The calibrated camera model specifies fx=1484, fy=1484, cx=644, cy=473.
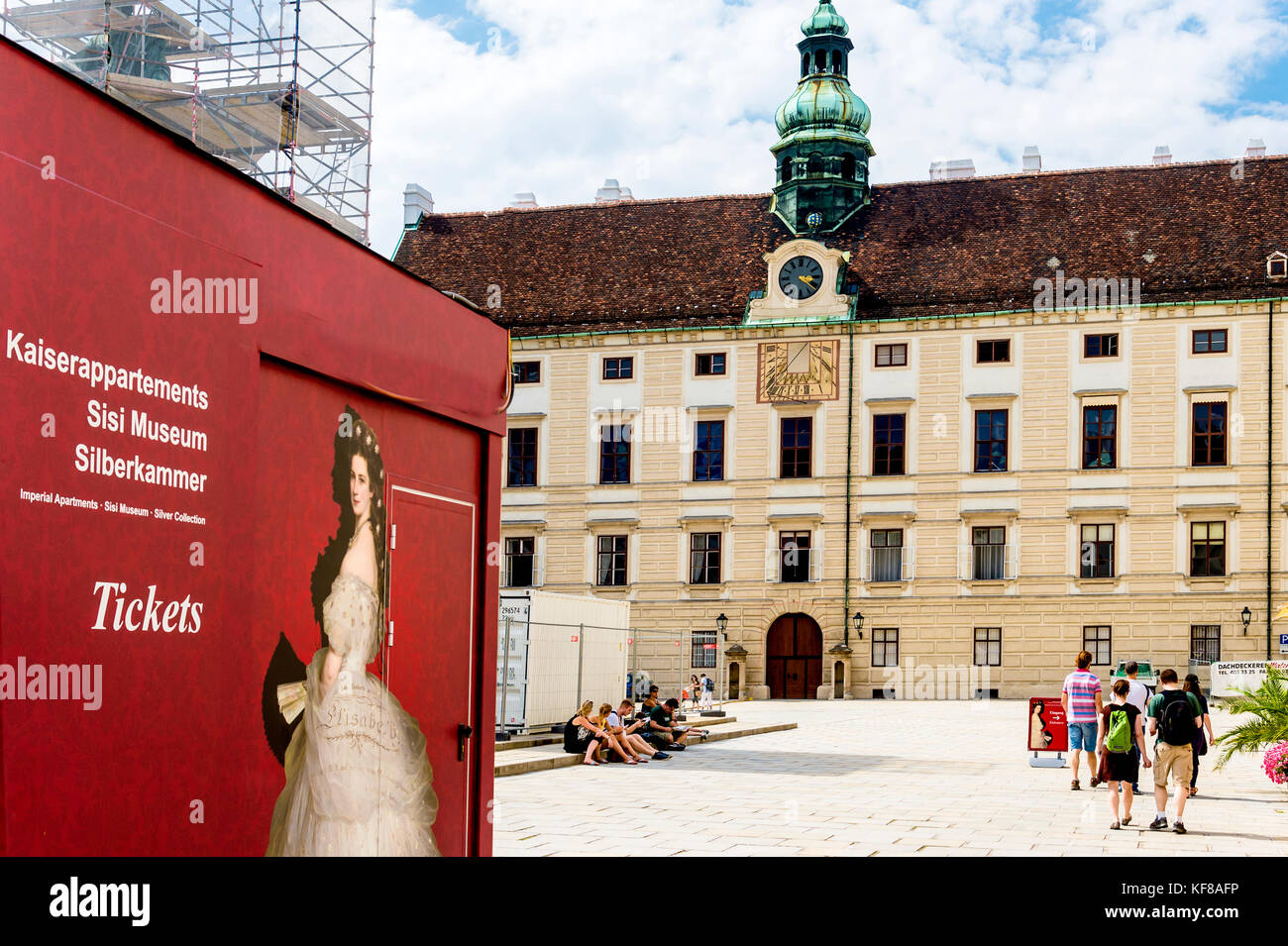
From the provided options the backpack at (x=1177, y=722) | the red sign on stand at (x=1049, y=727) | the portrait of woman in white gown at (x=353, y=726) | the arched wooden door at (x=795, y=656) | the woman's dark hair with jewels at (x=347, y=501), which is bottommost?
the arched wooden door at (x=795, y=656)

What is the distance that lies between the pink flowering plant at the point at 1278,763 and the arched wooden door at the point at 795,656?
33556mm

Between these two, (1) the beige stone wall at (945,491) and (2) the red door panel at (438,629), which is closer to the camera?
(2) the red door panel at (438,629)

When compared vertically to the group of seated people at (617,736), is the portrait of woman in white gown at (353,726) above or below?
above

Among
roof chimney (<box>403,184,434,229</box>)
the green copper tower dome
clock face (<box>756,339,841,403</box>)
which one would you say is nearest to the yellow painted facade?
clock face (<box>756,339,841,403</box>)

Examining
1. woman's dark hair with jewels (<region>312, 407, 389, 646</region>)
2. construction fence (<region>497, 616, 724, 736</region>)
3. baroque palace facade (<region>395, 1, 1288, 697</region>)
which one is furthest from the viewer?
baroque palace facade (<region>395, 1, 1288, 697</region>)

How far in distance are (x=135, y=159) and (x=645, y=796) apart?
13.3 metres

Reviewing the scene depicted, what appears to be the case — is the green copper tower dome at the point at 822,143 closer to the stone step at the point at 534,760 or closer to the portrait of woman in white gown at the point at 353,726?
the stone step at the point at 534,760

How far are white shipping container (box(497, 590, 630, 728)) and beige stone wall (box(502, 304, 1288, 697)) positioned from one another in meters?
22.2

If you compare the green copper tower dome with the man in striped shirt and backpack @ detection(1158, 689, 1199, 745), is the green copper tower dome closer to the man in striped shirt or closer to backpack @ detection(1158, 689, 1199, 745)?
the man in striped shirt

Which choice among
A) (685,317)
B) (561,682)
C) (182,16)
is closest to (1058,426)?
(685,317)

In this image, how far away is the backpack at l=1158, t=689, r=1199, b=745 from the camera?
1376cm

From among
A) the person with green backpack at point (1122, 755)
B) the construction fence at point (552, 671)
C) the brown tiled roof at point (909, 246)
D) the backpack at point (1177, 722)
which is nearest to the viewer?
the backpack at point (1177, 722)

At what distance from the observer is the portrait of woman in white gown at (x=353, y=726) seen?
5504 mm

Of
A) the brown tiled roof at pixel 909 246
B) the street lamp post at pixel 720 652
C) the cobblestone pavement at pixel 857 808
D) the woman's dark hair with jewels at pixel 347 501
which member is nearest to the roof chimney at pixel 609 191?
the brown tiled roof at pixel 909 246
